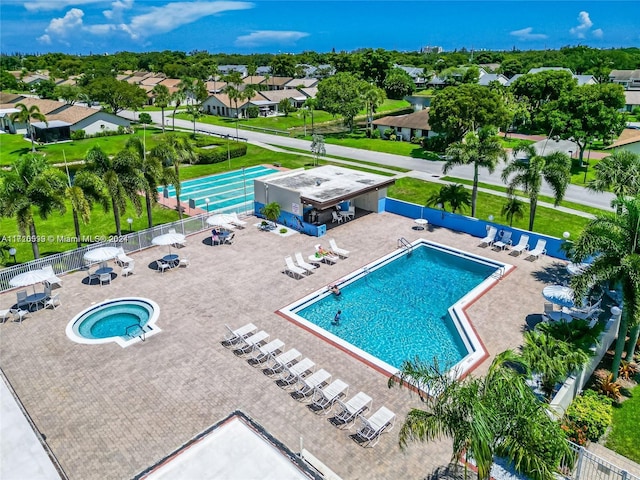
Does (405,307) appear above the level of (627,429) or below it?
above

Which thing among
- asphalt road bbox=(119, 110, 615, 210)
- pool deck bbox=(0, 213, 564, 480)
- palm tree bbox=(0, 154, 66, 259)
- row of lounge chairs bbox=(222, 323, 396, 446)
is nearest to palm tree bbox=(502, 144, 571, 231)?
pool deck bbox=(0, 213, 564, 480)

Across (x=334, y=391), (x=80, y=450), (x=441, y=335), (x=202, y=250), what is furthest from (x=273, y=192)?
(x=80, y=450)

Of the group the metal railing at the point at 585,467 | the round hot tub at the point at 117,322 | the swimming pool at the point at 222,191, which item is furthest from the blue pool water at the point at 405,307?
the swimming pool at the point at 222,191

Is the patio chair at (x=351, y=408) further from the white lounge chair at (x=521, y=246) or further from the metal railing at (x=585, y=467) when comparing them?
the white lounge chair at (x=521, y=246)

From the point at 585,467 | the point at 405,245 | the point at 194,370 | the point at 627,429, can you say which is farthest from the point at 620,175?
the point at 194,370

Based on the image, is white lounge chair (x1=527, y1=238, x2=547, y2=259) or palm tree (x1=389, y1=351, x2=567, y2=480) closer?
palm tree (x1=389, y1=351, x2=567, y2=480)

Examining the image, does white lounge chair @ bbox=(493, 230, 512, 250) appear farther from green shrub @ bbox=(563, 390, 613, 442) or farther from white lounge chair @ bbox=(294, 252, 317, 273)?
green shrub @ bbox=(563, 390, 613, 442)

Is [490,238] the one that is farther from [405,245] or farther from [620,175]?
[620,175]

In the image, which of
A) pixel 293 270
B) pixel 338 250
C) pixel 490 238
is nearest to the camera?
pixel 293 270
